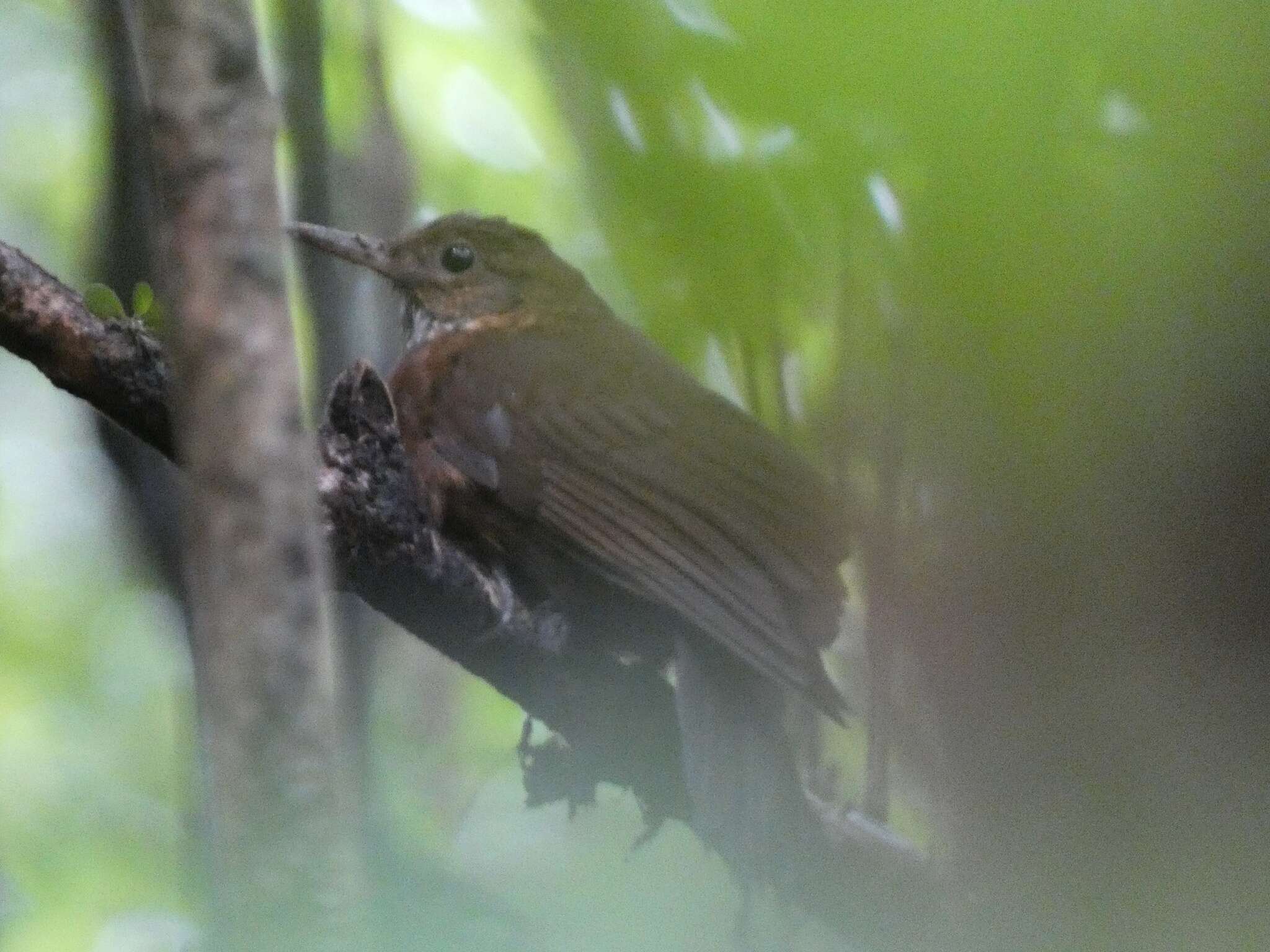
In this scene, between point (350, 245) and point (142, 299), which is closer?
point (142, 299)

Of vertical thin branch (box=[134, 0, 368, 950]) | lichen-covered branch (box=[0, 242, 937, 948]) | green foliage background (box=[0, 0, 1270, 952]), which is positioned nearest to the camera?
vertical thin branch (box=[134, 0, 368, 950])

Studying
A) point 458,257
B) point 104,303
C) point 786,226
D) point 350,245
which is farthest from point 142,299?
point 786,226

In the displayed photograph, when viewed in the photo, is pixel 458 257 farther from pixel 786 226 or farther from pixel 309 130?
pixel 786 226

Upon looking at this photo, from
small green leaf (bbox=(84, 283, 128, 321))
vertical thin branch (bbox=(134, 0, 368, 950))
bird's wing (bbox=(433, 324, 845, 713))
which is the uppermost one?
bird's wing (bbox=(433, 324, 845, 713))

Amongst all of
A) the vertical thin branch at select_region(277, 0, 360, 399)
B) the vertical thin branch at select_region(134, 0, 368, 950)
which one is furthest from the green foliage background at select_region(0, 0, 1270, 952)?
the vertical thin branch at select_region(134, 0, 368, 950)

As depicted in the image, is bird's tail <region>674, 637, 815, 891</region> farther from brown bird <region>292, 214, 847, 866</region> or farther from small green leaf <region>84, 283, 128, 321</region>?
small green leaf <region>84, 283, 128, 321</region>

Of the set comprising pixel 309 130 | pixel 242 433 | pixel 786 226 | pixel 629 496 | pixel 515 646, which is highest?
pixel 786 226

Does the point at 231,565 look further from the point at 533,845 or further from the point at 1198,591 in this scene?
the point at 1198,591

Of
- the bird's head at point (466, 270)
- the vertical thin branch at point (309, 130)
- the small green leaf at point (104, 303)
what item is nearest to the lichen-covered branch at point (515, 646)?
the small green leaf at point (104, 303)
